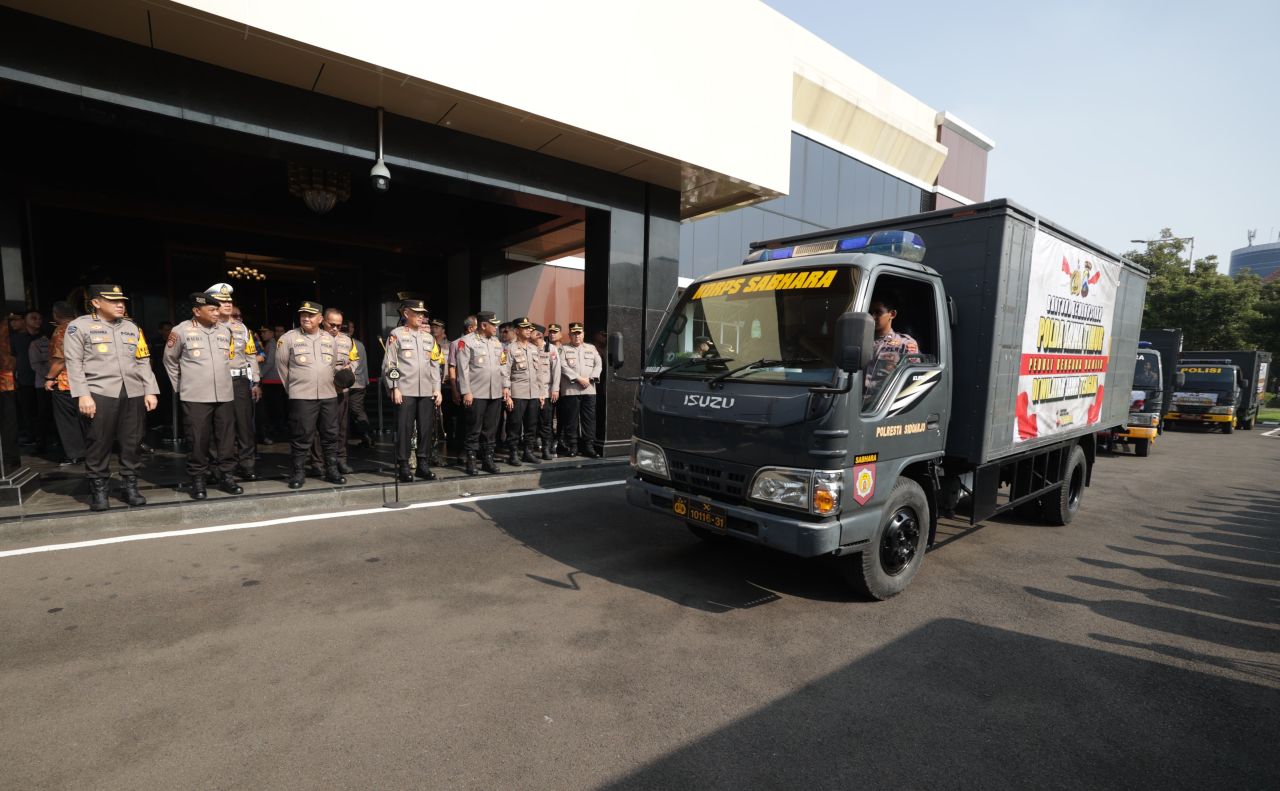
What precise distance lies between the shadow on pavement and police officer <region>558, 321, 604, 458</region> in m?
6.04

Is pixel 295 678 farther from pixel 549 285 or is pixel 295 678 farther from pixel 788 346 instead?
pixel 549 285

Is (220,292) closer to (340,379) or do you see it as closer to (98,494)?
(340,379)

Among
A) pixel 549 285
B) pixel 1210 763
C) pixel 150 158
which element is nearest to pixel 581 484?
pixel 1210 763

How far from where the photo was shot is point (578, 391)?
28.7 feet

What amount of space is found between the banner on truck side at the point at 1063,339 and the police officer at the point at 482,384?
5.65m

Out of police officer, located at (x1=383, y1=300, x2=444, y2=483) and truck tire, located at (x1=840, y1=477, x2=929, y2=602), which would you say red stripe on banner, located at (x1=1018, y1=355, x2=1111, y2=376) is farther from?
police officer, located at (x1=383, y1=300, x2=444, y2=483)

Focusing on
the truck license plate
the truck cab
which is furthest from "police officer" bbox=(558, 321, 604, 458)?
the truck cab

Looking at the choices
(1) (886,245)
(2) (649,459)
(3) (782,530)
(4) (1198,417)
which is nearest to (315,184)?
(2) (649,459)

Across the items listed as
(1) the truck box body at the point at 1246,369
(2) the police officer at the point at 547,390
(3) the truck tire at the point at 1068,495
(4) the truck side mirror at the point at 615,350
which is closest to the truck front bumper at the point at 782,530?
(4) the truck side mirror at the point at 615,350

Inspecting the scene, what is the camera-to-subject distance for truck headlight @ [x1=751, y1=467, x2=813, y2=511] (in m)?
3.49

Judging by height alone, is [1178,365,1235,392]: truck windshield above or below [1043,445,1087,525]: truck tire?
above

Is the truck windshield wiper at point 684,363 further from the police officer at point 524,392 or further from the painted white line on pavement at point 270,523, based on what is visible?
the police officer at point 524,392

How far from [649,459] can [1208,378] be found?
22083 millimetres

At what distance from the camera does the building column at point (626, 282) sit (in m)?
8.89
